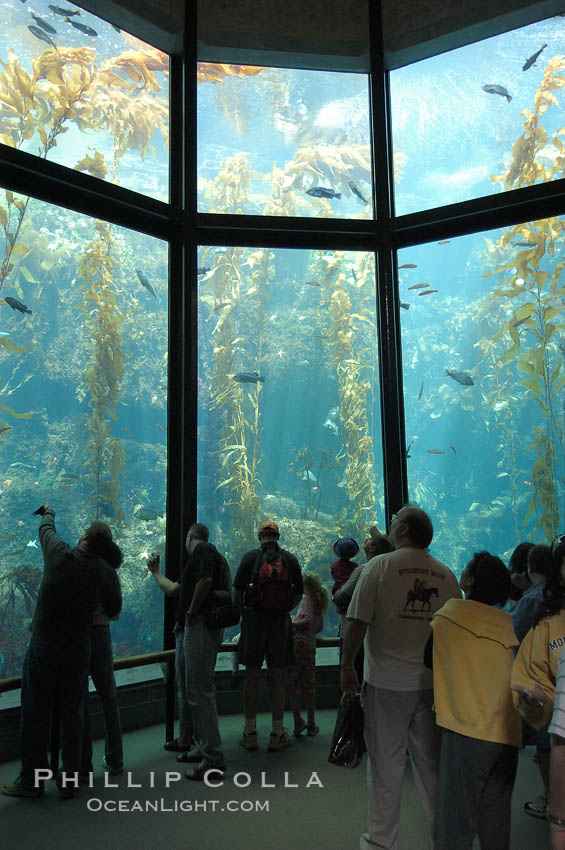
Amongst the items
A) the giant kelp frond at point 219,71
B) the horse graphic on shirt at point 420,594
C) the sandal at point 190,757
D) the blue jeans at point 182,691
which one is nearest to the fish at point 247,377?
the blue jeans at point 182,691

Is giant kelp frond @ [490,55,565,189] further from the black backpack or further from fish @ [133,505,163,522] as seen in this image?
fish @ [133,505,163,522]

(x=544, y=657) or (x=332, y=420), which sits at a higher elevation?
(x=332, y=420)

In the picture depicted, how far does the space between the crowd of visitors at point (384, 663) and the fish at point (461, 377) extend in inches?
67.4

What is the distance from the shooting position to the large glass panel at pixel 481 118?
516 centimetres

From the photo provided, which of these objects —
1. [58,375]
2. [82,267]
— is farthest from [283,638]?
[82,267]

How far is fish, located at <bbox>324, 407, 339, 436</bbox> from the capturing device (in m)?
5.52

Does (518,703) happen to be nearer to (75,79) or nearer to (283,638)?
(283,638)

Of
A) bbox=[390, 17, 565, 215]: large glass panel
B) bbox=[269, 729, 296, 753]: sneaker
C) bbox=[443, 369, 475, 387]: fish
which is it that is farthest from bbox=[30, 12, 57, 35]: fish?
bbox=[269, 729, 296, 753]: sneaker

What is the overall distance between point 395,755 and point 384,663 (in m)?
0.33

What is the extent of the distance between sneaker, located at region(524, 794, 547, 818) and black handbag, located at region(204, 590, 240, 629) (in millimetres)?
1678

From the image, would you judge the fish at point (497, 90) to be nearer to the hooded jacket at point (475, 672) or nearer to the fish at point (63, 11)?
the fish at point (63, 11)

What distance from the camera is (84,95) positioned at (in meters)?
4.80

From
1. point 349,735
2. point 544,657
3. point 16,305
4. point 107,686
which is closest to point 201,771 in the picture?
point 107,686

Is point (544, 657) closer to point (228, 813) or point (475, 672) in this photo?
point (475, 672)
